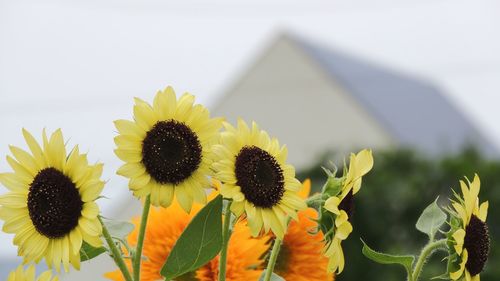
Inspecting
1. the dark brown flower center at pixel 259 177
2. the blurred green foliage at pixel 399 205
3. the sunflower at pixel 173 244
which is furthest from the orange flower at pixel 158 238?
the blurred green foliage at pixel 399 205

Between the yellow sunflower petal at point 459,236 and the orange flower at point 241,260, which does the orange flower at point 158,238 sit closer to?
the orange flower at point 241,260

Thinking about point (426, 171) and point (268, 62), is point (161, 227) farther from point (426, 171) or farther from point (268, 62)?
point (268, 62)

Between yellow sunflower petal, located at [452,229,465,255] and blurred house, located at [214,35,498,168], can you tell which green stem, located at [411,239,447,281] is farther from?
blurred house, located at [214,35,498,168]

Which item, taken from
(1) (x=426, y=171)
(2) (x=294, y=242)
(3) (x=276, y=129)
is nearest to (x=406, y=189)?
(1) (x=426, y=171)

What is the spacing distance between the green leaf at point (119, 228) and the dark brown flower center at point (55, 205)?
0.04 m

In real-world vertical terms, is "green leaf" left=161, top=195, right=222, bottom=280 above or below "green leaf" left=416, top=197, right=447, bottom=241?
below

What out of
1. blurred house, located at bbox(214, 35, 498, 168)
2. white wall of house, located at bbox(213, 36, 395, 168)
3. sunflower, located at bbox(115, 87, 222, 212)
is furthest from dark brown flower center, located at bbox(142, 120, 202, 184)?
white wall of house, located at bbox(213, 36, 395, 168)

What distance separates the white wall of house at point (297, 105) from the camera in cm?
823

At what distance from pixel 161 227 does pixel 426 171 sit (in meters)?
3.75

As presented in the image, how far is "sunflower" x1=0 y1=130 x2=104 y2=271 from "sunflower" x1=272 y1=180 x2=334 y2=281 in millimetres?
175

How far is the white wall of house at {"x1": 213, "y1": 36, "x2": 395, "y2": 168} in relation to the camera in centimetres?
823

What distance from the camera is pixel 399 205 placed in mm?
4105

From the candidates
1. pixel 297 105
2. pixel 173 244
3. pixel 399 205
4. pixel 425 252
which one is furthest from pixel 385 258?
pixel 297 105

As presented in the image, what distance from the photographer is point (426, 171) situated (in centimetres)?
426
